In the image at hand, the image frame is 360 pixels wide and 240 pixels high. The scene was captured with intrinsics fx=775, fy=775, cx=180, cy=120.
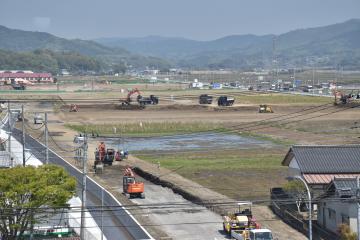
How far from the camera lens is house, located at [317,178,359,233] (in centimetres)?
2641

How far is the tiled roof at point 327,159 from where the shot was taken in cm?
3291

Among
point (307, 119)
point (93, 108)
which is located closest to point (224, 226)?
point (307, 119)

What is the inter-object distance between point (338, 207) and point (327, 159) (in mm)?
6176

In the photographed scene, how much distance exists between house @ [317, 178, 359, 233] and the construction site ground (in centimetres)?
122

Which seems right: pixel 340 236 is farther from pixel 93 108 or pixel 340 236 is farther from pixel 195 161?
pixel 93 108

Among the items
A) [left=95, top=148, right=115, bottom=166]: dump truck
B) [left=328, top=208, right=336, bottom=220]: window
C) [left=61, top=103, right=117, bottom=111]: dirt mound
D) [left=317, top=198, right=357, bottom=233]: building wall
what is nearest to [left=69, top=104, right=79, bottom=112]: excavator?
[left=61, top=103, right=117, bottom=111]: dirt mound

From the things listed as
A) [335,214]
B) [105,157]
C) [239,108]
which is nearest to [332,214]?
[335,214]

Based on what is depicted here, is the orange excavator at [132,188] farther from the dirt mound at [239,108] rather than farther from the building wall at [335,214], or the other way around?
the dirt mound at [239,108]

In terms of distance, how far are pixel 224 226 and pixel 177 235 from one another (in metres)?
1.81

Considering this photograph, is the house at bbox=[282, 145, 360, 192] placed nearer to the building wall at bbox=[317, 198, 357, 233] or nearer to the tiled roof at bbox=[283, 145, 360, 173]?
the tiled roof at bbox=[283, 145, 360, 173]

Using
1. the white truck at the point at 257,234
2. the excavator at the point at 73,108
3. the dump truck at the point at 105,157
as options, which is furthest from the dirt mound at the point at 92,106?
the white truck at the point at 257,234

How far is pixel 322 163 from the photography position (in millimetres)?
33125

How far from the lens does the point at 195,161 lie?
50.3 m

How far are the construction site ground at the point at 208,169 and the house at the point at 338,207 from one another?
122 cm
